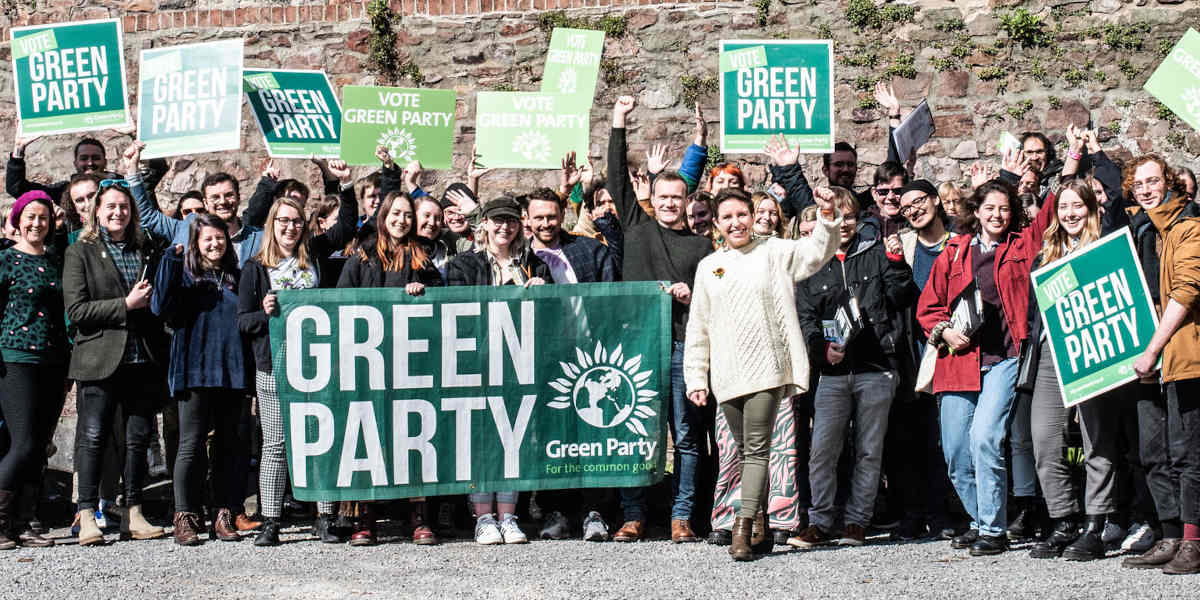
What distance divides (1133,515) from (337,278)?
14.1ft

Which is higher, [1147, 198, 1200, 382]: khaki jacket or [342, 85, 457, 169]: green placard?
[342, 85, 457, 169]: green placard

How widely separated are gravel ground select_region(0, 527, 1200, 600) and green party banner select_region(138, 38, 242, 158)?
10.0ft

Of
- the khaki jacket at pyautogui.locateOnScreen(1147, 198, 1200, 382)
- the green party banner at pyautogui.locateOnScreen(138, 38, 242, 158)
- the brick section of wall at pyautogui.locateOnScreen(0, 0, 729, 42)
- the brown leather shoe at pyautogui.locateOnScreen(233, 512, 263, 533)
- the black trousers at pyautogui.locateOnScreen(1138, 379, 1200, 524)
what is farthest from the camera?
the brick section of wall at pyautogui.locateOnScreen(0, 0, 729, 42)

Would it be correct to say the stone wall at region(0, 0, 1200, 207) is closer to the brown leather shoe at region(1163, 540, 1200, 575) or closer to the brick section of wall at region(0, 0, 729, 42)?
the brick section of wall at region(0, 0, 729, 42)

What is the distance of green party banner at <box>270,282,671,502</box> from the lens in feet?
22.8

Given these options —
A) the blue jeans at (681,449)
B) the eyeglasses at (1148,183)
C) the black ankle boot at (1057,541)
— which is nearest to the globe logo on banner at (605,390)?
the blue jeans at (681,449)

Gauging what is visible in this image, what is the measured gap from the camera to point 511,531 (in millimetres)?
6918

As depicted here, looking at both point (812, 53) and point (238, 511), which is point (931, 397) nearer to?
point (812, 53)

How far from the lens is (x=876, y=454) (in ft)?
22.8

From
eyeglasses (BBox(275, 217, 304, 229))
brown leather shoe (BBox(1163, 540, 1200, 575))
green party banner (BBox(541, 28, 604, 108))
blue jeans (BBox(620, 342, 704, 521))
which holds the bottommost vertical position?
brown leather shoe (BBox(1163, 540, 1200, 575))

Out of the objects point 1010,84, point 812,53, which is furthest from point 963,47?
point 812,53

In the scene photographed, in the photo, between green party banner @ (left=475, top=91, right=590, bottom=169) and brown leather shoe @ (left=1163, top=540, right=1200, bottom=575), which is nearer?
brown leather shoe @ (left=1163, top=540, right=1200, bottom=575)

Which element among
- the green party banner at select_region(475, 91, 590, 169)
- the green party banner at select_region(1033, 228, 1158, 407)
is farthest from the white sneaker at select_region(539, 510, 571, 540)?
the green party banner at select_region(475, 91, 590, 169)

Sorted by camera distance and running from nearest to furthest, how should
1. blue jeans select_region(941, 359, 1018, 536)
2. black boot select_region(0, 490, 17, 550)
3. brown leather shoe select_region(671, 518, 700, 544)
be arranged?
blue jeans select_region(941, 359, 1018, 536) < black boot select_region(0, 490, 17, 550) < brown leather shoe select_region(671, 518, 700, 544)
